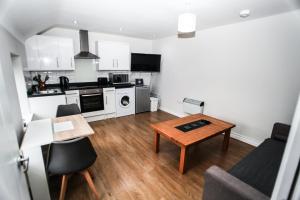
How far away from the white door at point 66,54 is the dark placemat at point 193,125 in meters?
3.16

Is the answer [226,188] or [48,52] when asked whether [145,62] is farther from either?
[226,188]

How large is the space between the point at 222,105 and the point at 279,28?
1.73 metres

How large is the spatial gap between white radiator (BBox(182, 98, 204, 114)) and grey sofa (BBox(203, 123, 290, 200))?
1.68 metres

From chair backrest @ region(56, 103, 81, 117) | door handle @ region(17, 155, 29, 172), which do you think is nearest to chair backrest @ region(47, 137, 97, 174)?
door handle @ region(17, 155, 29, 172)

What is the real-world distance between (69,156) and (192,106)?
3199mm

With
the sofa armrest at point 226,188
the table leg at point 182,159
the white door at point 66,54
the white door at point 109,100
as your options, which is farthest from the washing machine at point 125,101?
the sofa armrest at point 226,188

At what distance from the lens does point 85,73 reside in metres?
4.34

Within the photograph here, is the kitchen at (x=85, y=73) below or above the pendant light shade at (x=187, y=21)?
below

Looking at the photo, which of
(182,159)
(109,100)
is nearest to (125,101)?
(109,100)

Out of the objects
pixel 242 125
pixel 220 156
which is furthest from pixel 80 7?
pixel 242 125

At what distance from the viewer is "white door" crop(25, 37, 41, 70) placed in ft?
10.8

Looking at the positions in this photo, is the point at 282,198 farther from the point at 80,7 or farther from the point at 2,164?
the point at 80,7

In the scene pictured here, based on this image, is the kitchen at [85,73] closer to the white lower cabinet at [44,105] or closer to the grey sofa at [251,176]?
the white lower cabinet at [44,105]

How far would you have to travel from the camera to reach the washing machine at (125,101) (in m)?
4.45
